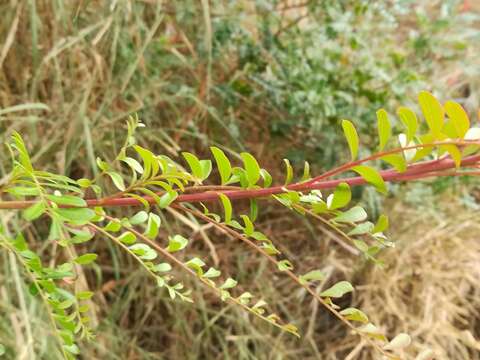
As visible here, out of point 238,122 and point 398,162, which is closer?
point 398,162

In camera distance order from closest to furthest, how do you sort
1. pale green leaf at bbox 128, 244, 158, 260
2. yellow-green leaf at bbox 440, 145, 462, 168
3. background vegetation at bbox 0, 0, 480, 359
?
yellow-green leaf at bbox 440, 145, 462, 168 < pale green leaf at bbox 128, 244, 158, 260 < background vegetation at bbox 0, 0, 480, 359

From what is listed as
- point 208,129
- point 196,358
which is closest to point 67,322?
point 196,358

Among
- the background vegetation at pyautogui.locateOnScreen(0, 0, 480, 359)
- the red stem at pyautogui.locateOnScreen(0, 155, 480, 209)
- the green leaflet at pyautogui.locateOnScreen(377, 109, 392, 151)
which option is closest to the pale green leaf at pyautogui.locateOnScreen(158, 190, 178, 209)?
the red stem at pyautogui.locateOnScreen(0, 155, 480, 209)

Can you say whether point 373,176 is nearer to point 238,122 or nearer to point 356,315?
point 356,315

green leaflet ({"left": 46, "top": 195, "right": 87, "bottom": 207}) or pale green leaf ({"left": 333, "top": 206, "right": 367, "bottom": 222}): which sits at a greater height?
green leaflet ({"left": 46, "top": 195, "right": 87, "bottom": 207})

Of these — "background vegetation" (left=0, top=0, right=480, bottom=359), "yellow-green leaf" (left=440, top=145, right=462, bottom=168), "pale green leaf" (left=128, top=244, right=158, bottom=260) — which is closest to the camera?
"yellow-green leaf" (left=440, top=145, right=462, bottom=168)

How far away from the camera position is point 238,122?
48.6 inches

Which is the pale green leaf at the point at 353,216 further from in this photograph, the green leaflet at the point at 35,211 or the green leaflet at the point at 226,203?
the green leaflet at the point at 35,211

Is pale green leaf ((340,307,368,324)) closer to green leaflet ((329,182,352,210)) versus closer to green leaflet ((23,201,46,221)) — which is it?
green leaflet ((329,182,352,210))

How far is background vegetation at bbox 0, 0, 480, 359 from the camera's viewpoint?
1.05 metres

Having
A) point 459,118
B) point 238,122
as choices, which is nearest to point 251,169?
point 459,118

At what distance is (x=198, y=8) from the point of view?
1130 millimetres

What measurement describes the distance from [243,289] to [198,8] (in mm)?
506

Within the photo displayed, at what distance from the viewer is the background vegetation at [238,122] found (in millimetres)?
1046
